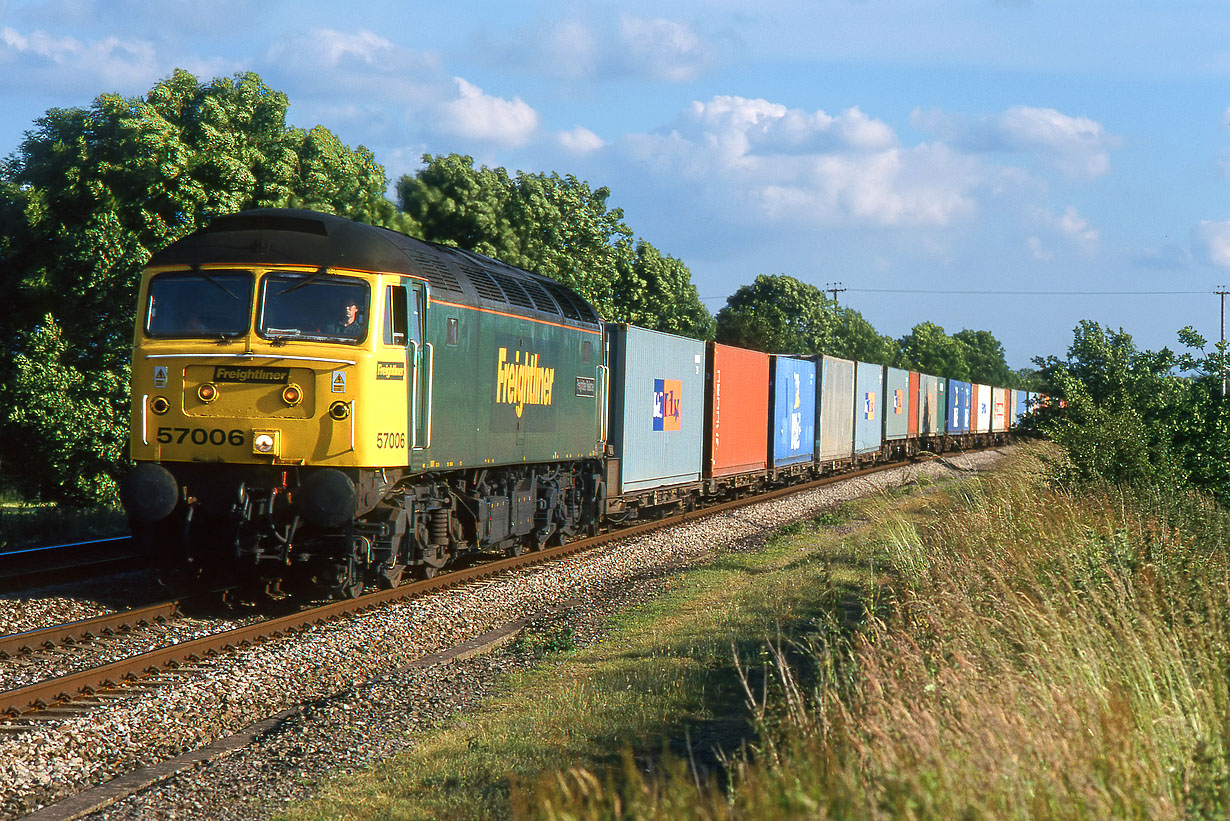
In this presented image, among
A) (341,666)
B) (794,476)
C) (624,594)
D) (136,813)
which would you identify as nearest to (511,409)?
(624,594)

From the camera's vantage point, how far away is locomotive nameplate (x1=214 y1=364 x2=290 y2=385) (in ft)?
36.1

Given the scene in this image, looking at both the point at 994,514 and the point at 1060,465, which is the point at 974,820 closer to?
the point at 994,514

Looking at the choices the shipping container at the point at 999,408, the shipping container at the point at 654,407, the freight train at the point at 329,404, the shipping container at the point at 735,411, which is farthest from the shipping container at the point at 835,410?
the shipping container at the point at 999,408

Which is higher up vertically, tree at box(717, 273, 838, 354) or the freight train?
tree at box(717, 273, 838, 354)

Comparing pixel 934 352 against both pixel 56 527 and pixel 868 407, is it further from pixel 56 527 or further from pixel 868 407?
pixel 56 527

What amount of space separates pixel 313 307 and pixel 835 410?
2140 centimetres

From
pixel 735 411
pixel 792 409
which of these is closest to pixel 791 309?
pixel 792 409

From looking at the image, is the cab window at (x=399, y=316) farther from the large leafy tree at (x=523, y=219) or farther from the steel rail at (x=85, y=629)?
the large leafy tree at (x=523, y=219)

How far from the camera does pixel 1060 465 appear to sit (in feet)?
62.0

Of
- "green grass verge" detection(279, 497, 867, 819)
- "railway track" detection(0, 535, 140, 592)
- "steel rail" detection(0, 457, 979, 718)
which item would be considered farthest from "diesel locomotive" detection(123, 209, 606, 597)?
"green grass verge" detection(279, 497, 867, 819)

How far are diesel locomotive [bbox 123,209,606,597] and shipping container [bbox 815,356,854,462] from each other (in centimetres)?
1798

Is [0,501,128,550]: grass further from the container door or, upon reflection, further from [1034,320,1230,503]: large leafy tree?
[1034,320,1230,503]: large leafy tree

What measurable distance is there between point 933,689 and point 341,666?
19.3 ft

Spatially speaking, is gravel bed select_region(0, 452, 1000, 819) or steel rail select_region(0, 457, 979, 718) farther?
steel rail select_region(0, 457, 979, 718)
